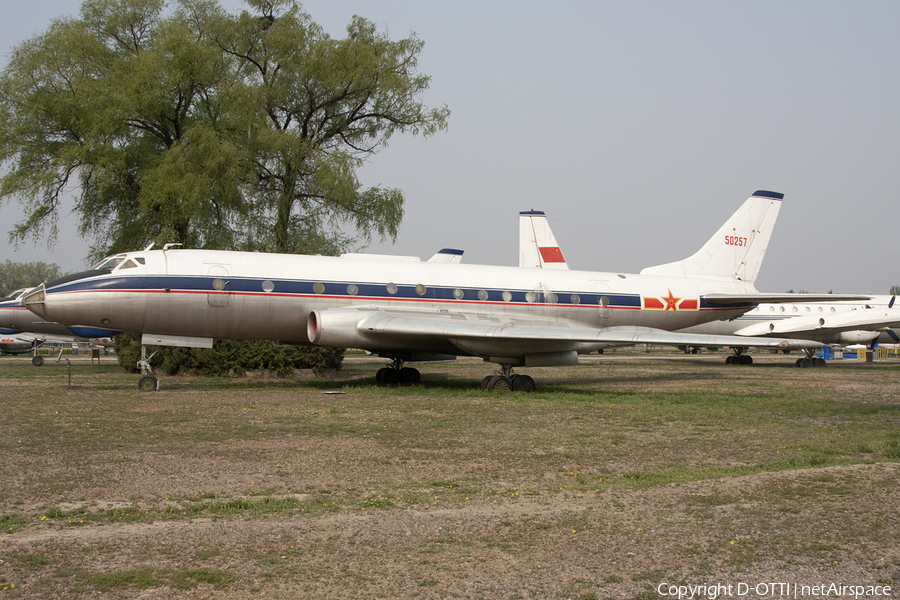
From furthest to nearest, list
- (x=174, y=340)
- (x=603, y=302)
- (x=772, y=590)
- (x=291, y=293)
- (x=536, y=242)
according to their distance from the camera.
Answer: (x=536, y=242), (x=603, y=302), (x=291, y=293), (x=174, y=340), (x=772, y=590)

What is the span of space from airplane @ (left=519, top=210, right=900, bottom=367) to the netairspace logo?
24595 millimetres

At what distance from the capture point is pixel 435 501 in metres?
6.19

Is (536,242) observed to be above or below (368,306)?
above

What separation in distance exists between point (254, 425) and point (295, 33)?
58.9 feet

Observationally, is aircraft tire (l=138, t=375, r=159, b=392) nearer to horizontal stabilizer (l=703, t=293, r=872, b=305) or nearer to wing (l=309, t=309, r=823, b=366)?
wing (l=309, t=309, r=823, b=366)

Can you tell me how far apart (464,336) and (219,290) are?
17.1 feet

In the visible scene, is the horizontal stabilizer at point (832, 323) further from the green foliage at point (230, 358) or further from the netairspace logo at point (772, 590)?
the netairspace logo at point (772, 590)

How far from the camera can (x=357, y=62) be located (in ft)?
80.5

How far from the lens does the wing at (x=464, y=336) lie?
15.2 metres

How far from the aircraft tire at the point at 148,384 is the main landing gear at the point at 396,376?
531cm

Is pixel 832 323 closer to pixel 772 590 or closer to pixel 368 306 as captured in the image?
pixel 368 306

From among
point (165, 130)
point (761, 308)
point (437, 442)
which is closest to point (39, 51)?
point (165, 130)

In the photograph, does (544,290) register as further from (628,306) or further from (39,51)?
(39,51)

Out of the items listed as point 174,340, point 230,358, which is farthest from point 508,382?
point 230,358
